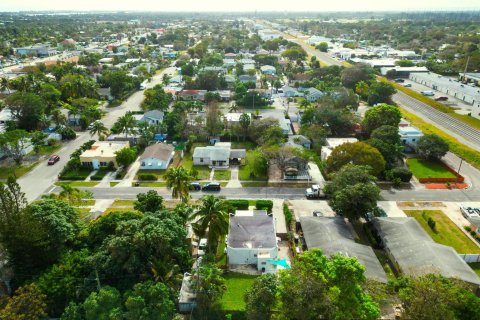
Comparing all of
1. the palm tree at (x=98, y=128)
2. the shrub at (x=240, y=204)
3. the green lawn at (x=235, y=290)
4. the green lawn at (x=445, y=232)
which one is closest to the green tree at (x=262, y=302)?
the green lawn at (x=235, y=290)

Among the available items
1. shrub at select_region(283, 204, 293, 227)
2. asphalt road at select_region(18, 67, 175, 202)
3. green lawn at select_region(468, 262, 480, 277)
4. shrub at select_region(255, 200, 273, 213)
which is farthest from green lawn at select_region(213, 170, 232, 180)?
green lawn at select_region(468, 262, 480, 277)

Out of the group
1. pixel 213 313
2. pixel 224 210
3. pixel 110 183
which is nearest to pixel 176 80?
pixel 110 183

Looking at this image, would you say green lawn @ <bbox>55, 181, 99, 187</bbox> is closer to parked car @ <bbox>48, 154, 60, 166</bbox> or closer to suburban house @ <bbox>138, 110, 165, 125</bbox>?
parked car @ <bbox>48, 154, 60, 166</bbox>

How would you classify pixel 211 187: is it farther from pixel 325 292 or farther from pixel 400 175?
pixel 325 292

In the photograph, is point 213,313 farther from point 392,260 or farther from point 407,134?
point 407,134

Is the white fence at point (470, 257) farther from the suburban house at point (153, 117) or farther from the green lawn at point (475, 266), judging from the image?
the suburban house at point (153, 117)

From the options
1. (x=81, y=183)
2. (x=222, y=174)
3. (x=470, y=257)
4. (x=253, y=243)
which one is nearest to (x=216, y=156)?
(x=222, y=174)
